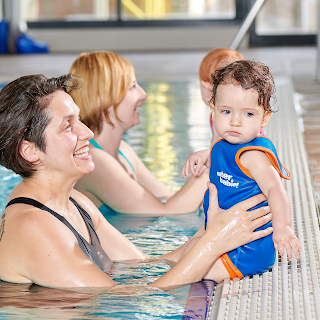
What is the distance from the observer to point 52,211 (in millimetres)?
1946

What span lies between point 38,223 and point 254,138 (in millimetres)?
875

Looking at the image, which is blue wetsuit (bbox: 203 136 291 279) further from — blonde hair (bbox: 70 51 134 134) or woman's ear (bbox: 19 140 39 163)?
blonde hair (bbox: 70 51 134 134)

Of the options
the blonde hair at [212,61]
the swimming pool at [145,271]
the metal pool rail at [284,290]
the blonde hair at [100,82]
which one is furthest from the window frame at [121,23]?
the metal pool rail at [284,290]

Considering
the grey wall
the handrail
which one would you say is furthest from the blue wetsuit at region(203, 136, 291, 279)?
the grey wall

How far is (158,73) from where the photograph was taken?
10.7 m

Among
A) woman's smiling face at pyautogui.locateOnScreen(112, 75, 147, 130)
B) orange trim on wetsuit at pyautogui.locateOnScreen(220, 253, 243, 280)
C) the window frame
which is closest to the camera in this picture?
orange trim on wetsuit at pyautogui.locateOnScreen(220, 253, 243, 280)

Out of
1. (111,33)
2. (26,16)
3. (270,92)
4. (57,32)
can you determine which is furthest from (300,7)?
(270,92)

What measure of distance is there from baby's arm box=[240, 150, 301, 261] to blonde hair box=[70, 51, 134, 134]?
1.31 meters

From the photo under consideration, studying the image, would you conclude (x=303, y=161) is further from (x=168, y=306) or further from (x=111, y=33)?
(x=111, y=33)

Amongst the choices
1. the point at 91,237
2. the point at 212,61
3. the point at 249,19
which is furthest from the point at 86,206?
the point at 249,19

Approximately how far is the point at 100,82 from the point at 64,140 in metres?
1.20

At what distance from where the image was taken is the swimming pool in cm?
197

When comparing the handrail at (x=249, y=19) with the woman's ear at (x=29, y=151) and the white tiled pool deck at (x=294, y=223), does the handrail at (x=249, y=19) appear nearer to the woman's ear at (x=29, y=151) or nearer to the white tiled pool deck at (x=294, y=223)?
the white tiled pool deck at (x=294, y=223)

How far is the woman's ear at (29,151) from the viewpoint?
1.87 meters
